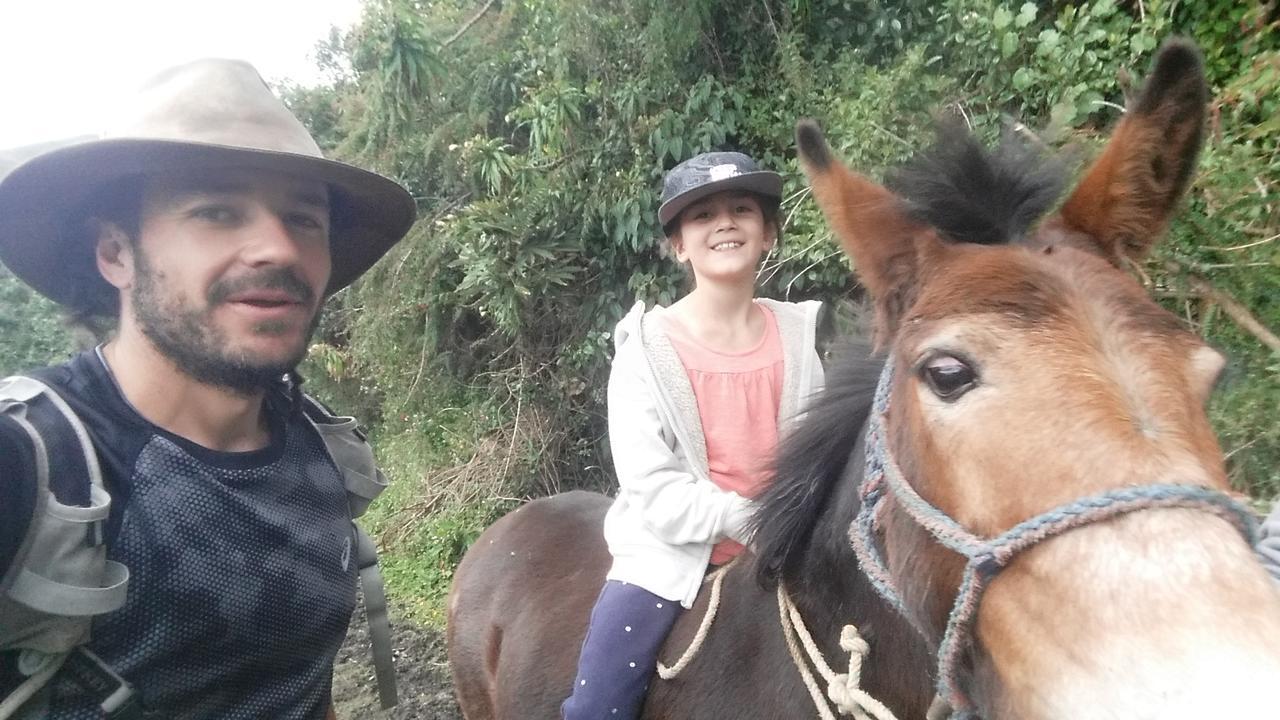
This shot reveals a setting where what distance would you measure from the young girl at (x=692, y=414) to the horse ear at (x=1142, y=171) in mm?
830

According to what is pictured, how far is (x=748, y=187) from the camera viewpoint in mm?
2381

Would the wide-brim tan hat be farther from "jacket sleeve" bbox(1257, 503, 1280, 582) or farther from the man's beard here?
"jacket sleeve" bbox(1257, 503, 1280, 582)

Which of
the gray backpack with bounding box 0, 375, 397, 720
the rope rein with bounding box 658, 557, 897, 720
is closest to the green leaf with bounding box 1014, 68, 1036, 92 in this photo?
the rope rein with bounding box 658, 557, 897, 720

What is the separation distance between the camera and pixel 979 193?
1325 millimetres

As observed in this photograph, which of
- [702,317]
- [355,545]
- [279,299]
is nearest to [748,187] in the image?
[702,317]

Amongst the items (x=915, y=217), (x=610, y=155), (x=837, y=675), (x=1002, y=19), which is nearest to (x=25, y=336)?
(x=610, y=155)

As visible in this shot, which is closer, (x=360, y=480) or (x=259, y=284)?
(x=259, y=284)

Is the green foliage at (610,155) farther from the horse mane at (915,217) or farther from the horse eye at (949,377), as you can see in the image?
the horse eye at (949,377)

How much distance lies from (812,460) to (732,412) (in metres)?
0.64

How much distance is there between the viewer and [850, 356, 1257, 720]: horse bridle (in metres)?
0.88

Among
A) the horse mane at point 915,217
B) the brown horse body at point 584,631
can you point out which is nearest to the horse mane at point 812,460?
the horse mane at point 915,217

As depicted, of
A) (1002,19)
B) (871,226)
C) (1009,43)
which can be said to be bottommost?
(871,226)

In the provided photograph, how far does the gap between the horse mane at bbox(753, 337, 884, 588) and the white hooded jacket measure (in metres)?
0.22

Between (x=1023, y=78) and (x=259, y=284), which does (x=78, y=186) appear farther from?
(x=1023, y=78)
